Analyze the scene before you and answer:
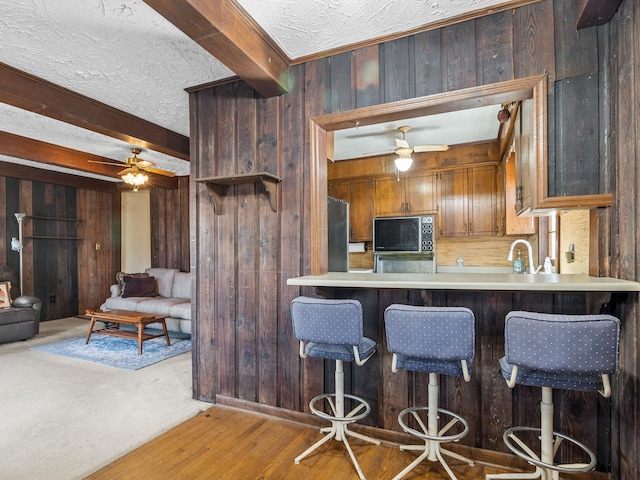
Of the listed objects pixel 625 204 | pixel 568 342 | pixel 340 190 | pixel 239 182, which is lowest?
pixel 568 342

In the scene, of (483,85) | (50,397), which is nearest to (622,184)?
(483,85)

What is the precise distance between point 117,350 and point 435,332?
398 cm

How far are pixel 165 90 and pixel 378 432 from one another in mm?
2987

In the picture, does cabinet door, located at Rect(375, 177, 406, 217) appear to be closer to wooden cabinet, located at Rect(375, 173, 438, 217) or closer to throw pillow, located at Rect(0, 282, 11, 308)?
wooden cabinet, located at Rect(375, 173, 438, 217)

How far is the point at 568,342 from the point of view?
4.47 feet

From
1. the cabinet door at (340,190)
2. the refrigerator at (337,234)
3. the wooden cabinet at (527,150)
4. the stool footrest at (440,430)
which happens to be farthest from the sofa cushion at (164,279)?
the wooden cabinet at (527,150)

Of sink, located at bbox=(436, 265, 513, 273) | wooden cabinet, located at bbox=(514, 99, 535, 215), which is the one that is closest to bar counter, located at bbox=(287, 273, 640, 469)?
wooden cabinet, located at bbox=(514, 99, 535, 215)

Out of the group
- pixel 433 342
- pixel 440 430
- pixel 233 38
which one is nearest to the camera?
pixel 433 342

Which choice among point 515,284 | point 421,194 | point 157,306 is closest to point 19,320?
point 157,306

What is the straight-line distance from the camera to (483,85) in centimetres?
190

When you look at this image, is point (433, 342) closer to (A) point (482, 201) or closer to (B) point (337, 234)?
(B) point (337, 234)

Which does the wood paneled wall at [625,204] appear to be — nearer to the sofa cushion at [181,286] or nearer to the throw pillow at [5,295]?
the sofa cushion at [181,286]

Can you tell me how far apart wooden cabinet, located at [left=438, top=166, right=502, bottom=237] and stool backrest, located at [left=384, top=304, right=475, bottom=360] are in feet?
10.6

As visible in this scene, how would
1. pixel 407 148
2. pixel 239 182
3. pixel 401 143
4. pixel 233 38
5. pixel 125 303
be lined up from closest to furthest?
pixel 233 38 → pixel 239 182 → pixel 401 143 → pixel 407 148 → pixel 125 303
